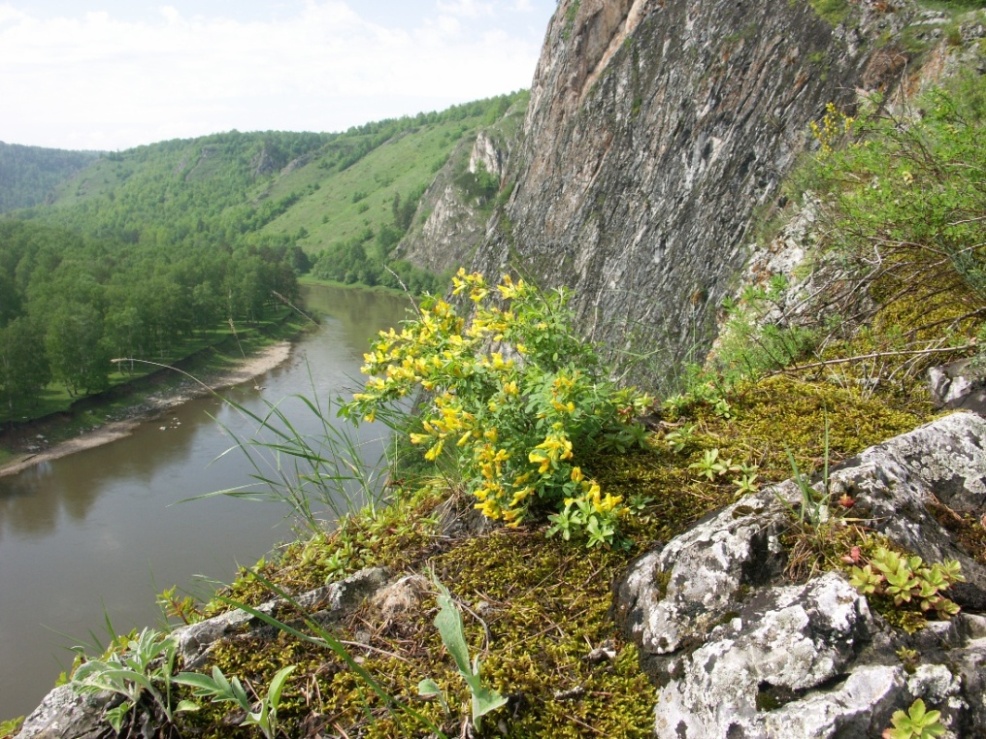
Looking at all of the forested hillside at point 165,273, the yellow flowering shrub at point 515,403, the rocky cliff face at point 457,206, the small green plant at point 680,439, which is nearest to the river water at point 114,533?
the forested hillside at point 165,273

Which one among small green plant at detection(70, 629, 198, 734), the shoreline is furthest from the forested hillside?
the shoreline

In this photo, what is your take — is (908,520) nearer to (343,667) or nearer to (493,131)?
(343,667)

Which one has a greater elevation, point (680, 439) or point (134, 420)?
point (680, 439)

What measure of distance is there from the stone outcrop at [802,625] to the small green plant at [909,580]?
42 mm

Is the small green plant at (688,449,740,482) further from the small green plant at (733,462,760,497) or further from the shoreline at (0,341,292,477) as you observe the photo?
the shoreline at (0,341,292,477)

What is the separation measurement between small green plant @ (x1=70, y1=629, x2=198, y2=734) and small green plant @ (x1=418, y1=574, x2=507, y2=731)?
0.73 meters

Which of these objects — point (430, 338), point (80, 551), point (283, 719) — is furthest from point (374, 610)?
point (80, 551)

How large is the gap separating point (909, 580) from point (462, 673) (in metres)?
1.21

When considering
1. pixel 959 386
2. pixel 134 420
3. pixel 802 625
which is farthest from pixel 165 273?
pixel 802 625

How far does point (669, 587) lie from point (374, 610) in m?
1.03

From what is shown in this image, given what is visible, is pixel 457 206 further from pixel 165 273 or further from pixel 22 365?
pixel 22 365

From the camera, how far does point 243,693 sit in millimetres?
1815

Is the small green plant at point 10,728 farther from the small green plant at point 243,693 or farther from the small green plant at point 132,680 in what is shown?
the small green plant at point 243,693

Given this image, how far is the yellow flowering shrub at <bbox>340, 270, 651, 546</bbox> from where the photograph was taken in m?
2.45
